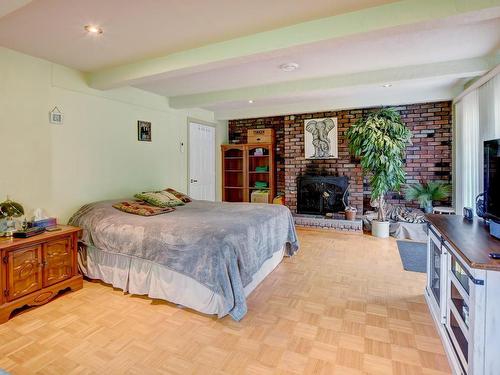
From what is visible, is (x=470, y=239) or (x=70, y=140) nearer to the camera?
(x=470, y=239)

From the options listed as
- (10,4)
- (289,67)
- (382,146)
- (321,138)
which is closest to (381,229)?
(382,146)

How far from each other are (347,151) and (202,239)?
157 inches

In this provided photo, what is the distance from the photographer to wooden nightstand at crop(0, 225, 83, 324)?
2340mm

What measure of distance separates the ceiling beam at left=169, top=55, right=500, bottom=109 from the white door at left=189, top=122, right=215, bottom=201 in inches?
37.2

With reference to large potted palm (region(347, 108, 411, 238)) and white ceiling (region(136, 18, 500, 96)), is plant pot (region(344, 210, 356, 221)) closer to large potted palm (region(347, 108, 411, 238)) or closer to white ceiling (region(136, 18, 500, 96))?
large potted palm (region(347, 108, 411, 238))

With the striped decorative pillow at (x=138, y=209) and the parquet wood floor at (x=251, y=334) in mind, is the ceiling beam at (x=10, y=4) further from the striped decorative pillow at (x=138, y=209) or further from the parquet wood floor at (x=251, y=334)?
the parquet wood floor at (x=251, y=334)

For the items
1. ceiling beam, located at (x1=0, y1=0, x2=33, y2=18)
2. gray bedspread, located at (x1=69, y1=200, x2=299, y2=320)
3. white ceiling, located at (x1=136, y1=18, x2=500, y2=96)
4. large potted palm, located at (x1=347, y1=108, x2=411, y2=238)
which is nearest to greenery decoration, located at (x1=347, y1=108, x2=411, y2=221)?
large potted palm, located at (x1=347, y1=108, x2=411, y2=238)

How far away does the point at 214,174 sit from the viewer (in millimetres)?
6352

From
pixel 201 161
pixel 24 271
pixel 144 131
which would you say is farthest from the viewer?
pixel 201 161

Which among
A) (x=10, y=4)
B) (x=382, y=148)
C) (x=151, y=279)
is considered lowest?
(x=151, y=279)

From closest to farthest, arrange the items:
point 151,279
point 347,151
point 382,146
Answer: point 151,279, point 382,146, point 347,151

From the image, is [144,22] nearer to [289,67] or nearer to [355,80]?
[289,67]

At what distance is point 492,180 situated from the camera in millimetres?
2066

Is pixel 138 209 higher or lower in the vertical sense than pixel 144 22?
lower
